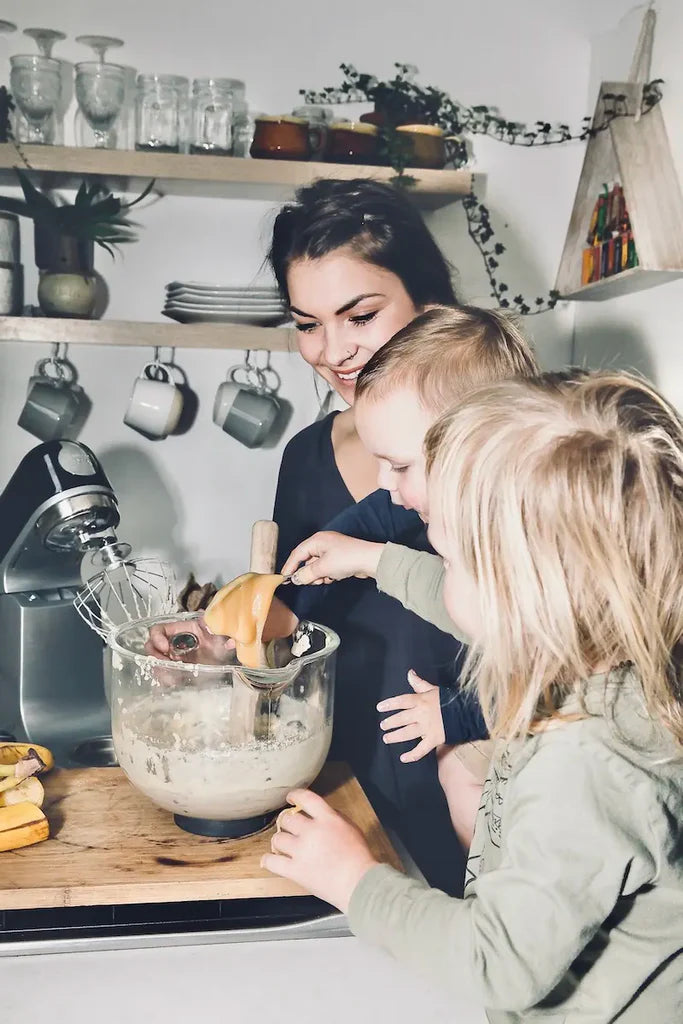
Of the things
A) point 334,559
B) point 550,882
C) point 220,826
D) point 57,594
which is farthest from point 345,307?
point 550,882

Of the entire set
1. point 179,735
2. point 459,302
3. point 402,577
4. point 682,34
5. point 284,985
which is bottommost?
point 284,985

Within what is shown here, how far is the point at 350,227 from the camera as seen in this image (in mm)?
1393

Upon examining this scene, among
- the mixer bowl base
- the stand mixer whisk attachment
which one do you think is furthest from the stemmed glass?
the mixer bowl base

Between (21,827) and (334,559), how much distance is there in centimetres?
50

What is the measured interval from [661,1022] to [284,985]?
0.35m

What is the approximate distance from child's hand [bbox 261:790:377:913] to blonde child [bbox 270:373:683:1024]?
51mm

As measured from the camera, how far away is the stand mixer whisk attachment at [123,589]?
1.42 m

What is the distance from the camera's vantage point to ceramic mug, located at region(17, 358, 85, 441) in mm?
1374

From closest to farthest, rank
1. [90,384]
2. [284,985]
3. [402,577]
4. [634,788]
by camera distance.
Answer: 1. [634,788]
2. [284,985]
3. [402,577]
4. [90,384]

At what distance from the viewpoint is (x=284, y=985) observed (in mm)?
961

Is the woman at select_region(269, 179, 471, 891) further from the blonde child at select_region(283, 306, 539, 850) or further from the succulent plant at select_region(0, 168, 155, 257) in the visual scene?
the succulent plant at select_region(0, 168, 155, 257)

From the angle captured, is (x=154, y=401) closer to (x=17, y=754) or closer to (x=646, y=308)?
(x=17, y=754)

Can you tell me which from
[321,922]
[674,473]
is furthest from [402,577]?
[674,473]

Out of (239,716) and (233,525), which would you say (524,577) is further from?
(233,525)
